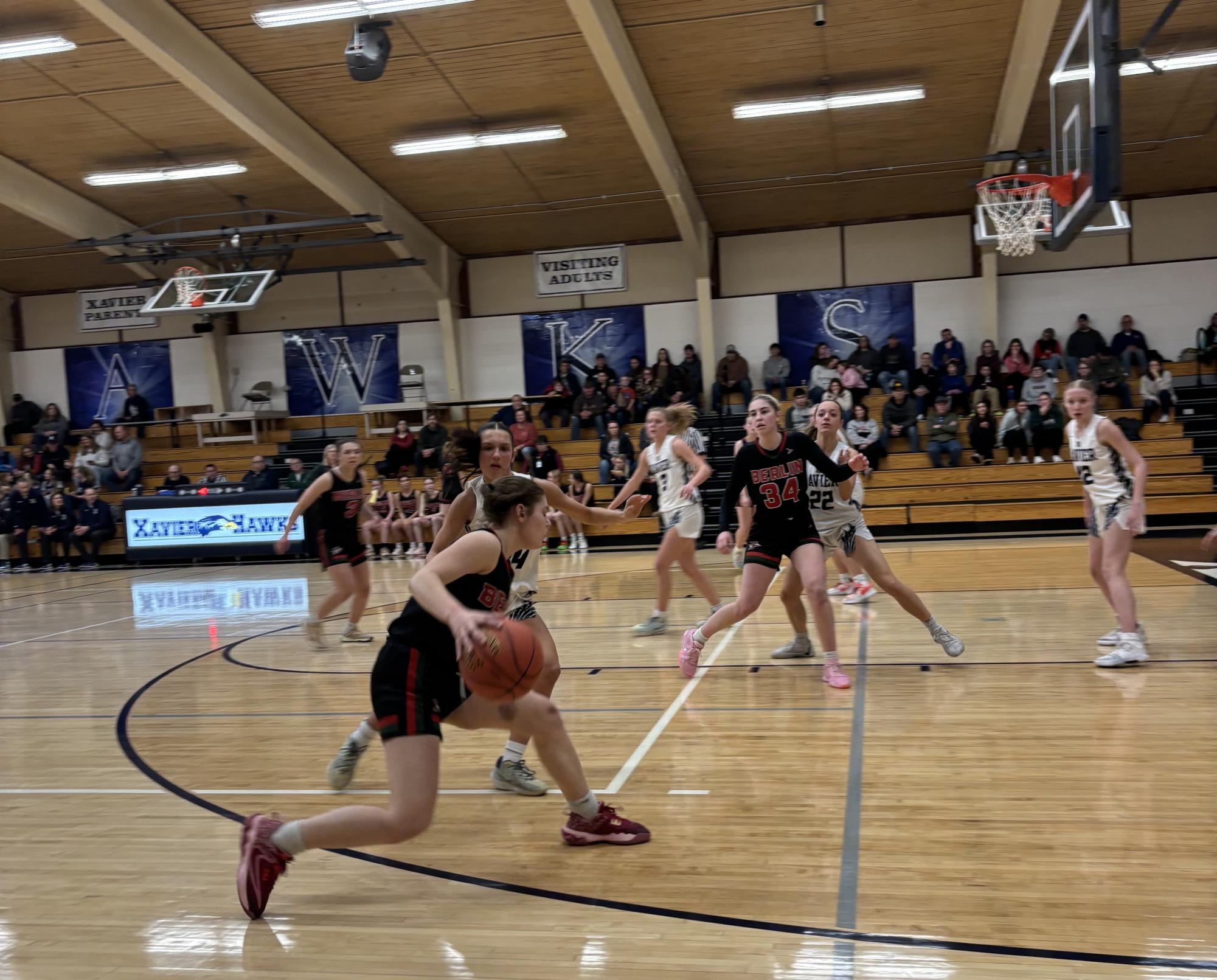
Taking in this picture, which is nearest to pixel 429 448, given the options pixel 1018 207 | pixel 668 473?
pixel 1018 207

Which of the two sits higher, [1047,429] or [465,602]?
[1047,429]

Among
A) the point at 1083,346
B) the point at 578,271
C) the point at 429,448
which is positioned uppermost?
the point at 578,271

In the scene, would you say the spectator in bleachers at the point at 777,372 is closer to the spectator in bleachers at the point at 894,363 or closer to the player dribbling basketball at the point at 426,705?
the spectator in bleachers at the point at 894,363

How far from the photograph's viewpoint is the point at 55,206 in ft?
59.7

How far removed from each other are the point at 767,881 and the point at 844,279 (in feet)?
62.3

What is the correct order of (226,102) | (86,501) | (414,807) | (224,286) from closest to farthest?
(414,807) < (226,102) < (224,286) < (86,501)

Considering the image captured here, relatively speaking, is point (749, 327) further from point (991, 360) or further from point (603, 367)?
point (991, 360)

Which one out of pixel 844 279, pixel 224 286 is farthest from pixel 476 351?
pixel 844 279

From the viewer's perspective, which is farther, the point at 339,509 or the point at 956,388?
the point at 956,388

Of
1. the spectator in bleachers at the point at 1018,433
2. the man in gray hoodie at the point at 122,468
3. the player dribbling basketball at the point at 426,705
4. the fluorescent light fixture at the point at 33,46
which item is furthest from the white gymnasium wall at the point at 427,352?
the player dribbling basketball at the point at 426,705

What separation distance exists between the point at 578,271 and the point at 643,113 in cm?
543

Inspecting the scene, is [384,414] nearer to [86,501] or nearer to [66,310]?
[86,501]

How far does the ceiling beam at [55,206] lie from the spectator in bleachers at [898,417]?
14095 mm

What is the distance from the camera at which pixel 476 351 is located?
2262 centimetres
